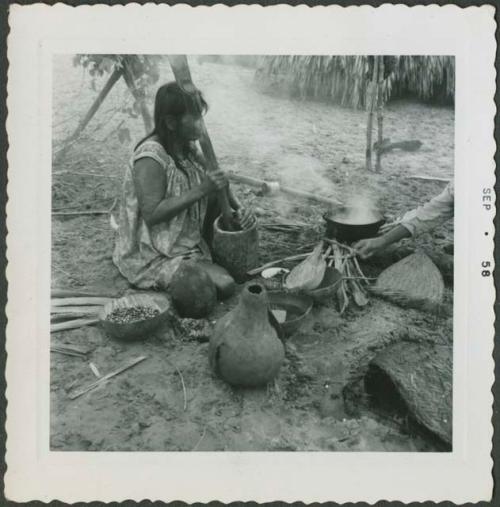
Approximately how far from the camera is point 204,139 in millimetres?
3057

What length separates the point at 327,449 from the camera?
2.63m

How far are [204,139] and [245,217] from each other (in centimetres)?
55

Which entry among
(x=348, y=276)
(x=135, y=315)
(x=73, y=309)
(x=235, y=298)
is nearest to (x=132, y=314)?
(x=135, y=315)

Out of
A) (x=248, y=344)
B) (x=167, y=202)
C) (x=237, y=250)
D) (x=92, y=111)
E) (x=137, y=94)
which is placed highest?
(x=137, y=94)

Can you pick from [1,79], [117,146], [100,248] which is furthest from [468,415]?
[1,79]

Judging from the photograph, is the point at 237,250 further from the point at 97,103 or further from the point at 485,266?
the point at 485,266

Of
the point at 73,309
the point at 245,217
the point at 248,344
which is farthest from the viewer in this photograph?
the point at 245,217

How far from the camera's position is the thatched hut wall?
113 inches

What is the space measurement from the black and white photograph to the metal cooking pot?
0.03 meters

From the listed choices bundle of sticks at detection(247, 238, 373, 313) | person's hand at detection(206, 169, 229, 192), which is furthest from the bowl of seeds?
person's hand at detection(206, 169, 229, 192)

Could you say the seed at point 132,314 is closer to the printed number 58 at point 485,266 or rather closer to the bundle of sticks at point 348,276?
the bundle of sticks at point 348,276

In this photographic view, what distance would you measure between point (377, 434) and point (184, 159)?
6.33 ft

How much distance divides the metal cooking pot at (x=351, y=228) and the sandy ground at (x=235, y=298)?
0.11 m

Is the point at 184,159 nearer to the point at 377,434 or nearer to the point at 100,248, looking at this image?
the point at 100,248
